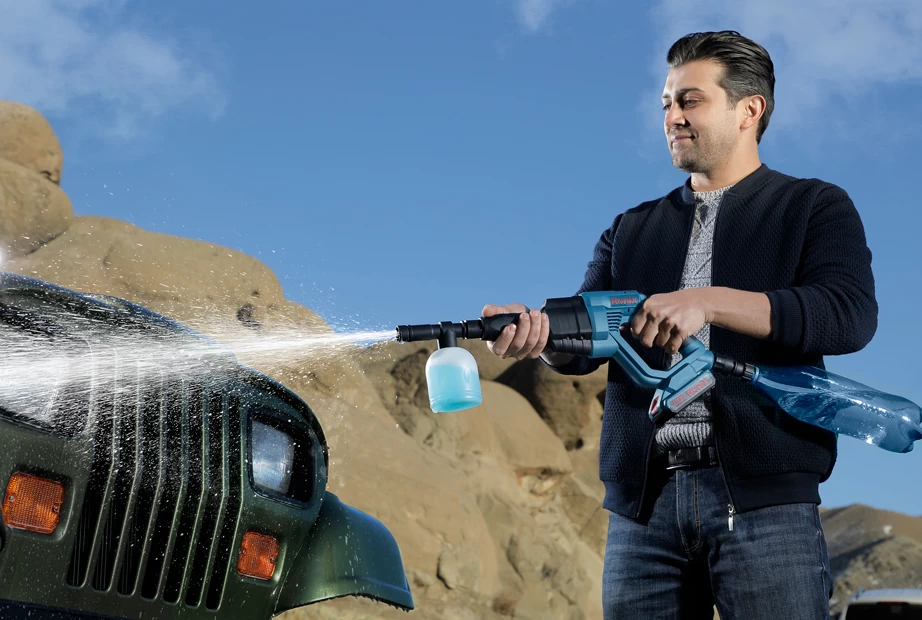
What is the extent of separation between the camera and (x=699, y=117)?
2.66 meters

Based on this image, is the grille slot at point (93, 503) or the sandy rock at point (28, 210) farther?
the sandy rock at point (28, 210)

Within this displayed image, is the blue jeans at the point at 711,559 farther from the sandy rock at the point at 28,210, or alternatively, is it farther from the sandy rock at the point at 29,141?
the sandy rock at the point at 29,141

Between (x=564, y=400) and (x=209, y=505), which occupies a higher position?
(x=564, y=400)

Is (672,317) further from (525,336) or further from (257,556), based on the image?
(257,556)

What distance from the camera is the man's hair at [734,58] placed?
2684 millimetres

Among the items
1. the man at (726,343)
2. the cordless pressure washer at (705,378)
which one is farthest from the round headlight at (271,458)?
the man at (726,343)

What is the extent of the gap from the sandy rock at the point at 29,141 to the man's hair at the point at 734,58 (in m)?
20.6

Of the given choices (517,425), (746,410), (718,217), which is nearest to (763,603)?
(746,410)

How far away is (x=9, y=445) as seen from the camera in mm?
2307

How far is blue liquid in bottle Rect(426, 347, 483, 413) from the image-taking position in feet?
7.31

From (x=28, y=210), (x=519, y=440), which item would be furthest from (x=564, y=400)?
(x=28, y=210)

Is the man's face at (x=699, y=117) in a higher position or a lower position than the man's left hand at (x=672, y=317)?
higher

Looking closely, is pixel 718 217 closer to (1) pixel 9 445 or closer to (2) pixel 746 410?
(2) pixel 746 410

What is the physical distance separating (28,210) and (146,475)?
17.7 m
